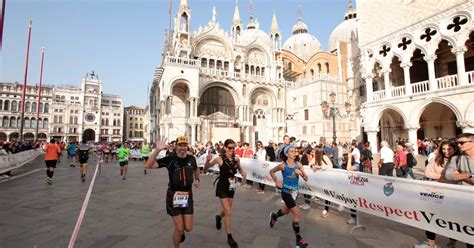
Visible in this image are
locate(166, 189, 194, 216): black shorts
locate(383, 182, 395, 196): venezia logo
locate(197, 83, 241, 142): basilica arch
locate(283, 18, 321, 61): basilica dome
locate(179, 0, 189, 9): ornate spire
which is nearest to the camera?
locate(166, 189, 194, 216): black shorts

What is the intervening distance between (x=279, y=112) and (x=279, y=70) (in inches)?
269

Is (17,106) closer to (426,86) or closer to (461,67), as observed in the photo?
(426,86)

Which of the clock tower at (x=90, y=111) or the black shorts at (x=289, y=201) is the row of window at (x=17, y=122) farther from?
the black shorts at (x=289, y=201)

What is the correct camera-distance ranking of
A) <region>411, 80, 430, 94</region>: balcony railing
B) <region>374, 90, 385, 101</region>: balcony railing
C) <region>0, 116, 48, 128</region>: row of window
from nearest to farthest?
1. <region>411, 80, 430, 94</region>: balcony railing
2. <region>374, 90, 385, 101</region>: balcony railing
3. <region>0, 116, 48, 128</region>: row of window

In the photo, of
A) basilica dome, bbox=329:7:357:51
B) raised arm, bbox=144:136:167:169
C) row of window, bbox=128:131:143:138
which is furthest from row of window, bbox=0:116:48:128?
raised arm, bbox=144:136:167:169

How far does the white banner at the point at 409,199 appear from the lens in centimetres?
323

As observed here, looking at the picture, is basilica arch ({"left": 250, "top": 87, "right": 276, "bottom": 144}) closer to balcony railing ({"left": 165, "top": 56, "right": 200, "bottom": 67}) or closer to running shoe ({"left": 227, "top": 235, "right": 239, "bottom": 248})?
balcony railing ({"left": 165, "top": 56, "right": 200, "bottom": 67})

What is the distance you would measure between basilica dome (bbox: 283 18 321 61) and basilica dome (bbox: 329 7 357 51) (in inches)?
144

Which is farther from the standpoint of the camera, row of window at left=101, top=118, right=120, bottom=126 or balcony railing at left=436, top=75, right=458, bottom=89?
row of window at left=101, top=118, right=120, bottom=126

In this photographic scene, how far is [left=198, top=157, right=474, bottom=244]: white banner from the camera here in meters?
3.23

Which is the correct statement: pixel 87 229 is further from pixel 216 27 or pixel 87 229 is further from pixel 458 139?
pixel 216 27

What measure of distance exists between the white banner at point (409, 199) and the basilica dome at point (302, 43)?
45.4m

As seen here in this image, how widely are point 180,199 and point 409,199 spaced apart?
379 cm

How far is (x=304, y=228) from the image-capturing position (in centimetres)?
490
